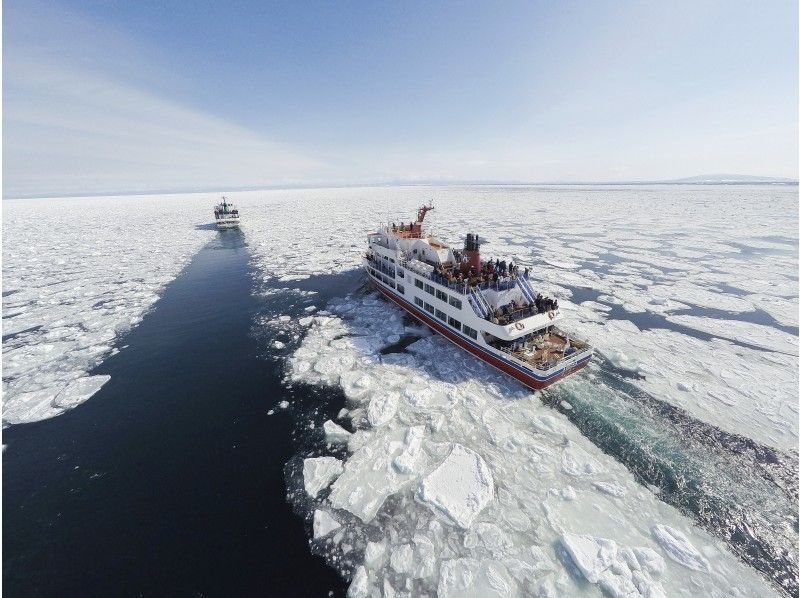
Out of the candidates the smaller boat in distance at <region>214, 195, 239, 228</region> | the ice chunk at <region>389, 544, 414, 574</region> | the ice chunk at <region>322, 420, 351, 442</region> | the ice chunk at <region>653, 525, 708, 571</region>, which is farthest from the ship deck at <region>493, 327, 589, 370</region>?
the smaller boat in distance at <region>214, 195, 239, 228</region>

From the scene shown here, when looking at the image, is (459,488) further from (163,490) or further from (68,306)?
(68,306)

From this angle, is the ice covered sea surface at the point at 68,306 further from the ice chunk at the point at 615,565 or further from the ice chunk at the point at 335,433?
the ice chunk at the point at 615,565

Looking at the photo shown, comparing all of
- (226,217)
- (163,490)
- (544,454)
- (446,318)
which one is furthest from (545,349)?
(226,217)

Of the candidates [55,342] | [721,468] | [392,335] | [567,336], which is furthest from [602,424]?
[55,342]

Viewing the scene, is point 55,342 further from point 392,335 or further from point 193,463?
point 392,335

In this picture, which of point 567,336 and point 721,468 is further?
point 567,336
